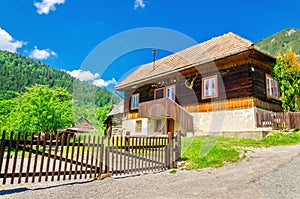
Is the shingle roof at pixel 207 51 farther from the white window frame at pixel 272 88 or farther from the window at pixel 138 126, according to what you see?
the window at pixel 138 126

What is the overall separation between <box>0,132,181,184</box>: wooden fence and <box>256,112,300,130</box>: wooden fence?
724 centimetres

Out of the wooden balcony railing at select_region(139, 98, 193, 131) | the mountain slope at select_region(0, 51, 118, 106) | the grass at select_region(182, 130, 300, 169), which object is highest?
the mountain slope at select_region(0, 51, 118, 106)

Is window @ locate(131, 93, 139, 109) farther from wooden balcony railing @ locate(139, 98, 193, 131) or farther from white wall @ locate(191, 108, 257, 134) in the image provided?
white wall @ locate(191, 108, 257, 134)

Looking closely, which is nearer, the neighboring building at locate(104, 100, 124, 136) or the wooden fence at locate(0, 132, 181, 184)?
the wooden fence at locate(0, 132, 181, 184)

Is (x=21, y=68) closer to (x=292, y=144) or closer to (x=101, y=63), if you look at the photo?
(x=101, y=63)

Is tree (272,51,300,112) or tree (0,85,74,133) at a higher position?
tree (272,51,300,112)

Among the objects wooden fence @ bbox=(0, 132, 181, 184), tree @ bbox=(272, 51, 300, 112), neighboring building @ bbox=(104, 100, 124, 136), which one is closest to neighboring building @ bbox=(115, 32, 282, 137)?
tree @ bbox=(272, 51, 300, 112)

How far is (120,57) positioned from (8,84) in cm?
9323

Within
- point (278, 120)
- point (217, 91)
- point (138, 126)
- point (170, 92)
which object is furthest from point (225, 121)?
point (138, 126)

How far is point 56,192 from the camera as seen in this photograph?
5027 millimetres

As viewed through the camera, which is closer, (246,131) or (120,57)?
(246,131)

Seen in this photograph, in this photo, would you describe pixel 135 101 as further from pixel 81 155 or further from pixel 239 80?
pixel 81 155

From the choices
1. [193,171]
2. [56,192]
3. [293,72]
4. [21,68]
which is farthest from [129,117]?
[21,68]

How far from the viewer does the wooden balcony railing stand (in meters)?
16.6
